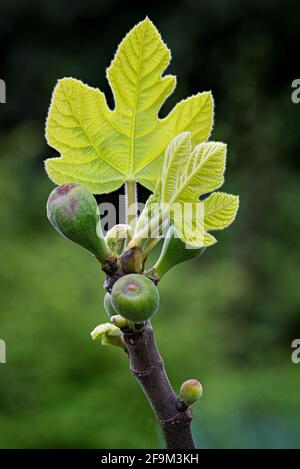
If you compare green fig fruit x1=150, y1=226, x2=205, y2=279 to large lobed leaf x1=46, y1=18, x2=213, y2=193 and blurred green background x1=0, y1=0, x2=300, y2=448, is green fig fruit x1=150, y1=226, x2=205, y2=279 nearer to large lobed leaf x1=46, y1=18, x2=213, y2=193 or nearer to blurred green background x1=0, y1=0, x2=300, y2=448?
large lobed leaf x1=46, y1=18, x2=213, y2=193

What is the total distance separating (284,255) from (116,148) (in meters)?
4.53

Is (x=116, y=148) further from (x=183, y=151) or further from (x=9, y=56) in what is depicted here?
(x=9, y=56)

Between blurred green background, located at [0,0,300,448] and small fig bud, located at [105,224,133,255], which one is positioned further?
blurred green background, located at [0,0,300,448]

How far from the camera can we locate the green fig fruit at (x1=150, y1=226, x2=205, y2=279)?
64cm

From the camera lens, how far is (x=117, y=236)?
612 mm

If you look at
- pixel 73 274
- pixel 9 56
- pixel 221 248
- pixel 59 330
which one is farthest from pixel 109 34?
pixel 59 330

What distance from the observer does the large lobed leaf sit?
62 centimetres

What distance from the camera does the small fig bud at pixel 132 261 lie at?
0.59 metres

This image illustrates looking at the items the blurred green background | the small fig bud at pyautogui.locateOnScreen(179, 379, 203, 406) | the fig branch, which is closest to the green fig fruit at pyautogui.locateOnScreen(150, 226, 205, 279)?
the fig branch

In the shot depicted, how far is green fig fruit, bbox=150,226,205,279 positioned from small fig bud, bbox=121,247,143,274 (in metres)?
0.05

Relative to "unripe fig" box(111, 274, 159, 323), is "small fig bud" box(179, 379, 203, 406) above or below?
below

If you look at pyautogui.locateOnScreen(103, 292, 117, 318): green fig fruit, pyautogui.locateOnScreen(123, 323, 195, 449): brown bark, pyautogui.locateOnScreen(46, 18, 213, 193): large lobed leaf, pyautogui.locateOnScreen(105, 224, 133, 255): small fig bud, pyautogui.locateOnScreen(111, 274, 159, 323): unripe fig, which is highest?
pyautogui.locateOnScreen(46, 18, 213, 193): large lobed leaf

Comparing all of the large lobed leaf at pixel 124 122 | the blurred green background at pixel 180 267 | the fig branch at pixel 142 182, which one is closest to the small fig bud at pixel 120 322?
the fig branch at pixel 142 182

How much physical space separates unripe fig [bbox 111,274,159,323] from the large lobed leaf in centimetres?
14
